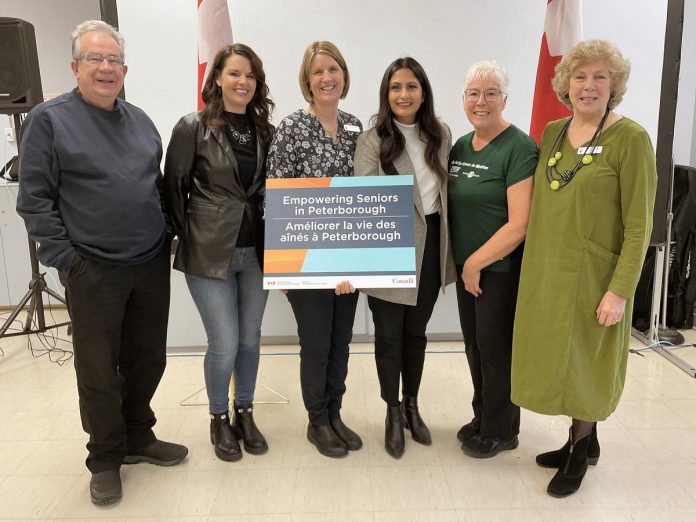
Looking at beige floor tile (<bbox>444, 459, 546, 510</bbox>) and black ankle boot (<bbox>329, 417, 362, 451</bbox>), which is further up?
black ankle boot (<bbox>329, 417, 362, 451</bbox>)

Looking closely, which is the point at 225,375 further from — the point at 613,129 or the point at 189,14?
the point at 189,14

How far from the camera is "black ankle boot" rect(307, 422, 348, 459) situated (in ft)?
7.63

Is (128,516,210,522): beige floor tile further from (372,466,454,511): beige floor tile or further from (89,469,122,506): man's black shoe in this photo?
(372,466,454,511): beige floor tile

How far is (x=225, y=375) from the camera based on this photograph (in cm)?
230

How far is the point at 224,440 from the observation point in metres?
2.35

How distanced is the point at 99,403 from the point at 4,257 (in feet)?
10.8

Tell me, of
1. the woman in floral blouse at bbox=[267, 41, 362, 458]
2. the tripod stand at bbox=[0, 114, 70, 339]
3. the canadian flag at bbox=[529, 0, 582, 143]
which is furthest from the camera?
the tripod stand at bbox=[0, 114, 70, 339]

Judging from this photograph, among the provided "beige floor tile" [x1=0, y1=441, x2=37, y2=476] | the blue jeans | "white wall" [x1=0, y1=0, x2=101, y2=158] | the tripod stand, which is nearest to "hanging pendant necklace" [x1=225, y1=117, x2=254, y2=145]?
the blue jeans

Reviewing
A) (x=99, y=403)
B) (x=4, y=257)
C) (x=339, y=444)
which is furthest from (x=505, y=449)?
(x=4, y=257)

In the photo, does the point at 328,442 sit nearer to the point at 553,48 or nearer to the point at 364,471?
the point at 364,471

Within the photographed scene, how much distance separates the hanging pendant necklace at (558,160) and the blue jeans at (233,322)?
46.5 inches

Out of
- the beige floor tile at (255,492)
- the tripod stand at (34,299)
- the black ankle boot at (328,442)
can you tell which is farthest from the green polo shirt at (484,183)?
the tripod stand at (34,299)

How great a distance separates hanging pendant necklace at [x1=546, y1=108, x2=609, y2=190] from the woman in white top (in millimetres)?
389

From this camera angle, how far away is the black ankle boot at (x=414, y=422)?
2406 millimetres
